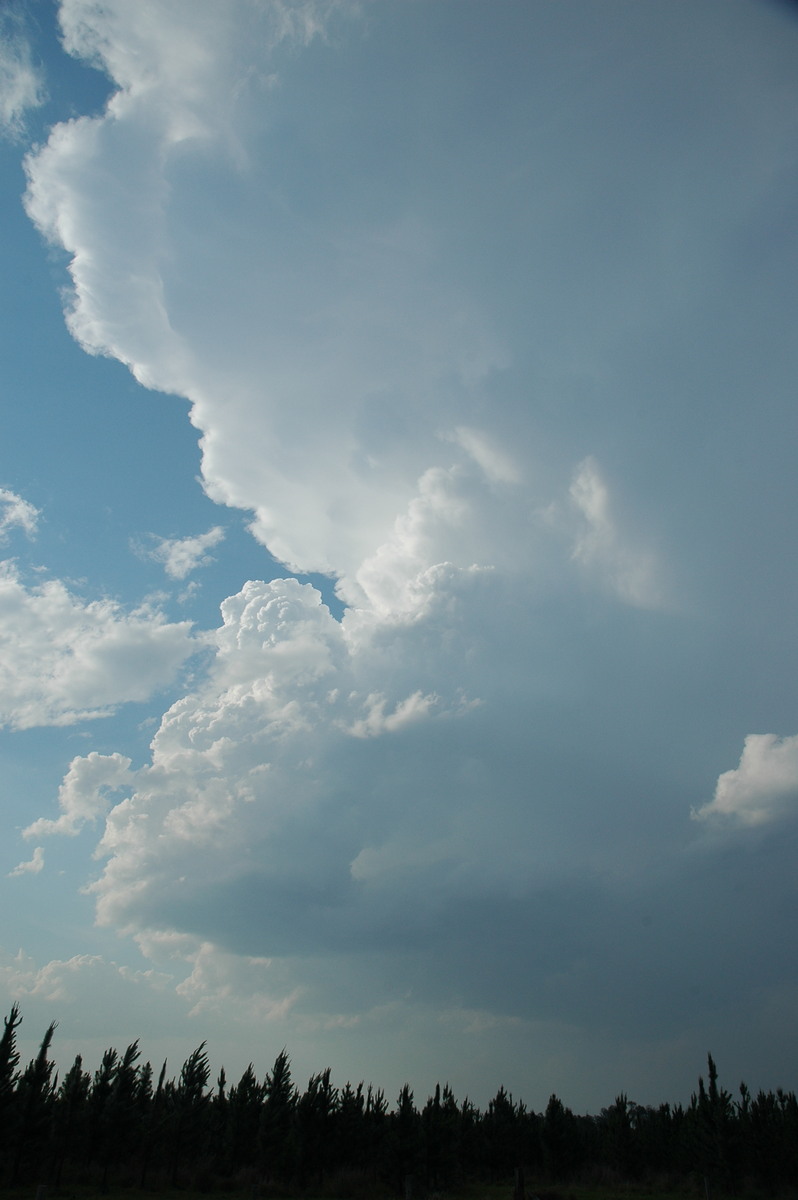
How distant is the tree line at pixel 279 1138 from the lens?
4181 cm

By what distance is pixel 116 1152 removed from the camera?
1767 inches

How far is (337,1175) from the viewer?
153 ft

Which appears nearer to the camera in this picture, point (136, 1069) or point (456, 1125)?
point (136, 1069)

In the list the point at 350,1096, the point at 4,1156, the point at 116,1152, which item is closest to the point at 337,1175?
the point at 350,1096

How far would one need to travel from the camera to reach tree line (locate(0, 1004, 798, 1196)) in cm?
4181

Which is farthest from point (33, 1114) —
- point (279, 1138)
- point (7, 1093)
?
point (279, 1138)

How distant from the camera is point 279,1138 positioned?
5009 centimetres

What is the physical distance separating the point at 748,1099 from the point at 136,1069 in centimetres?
4527

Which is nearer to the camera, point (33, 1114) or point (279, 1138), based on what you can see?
point (33, 1114)

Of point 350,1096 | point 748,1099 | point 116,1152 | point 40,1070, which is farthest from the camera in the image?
point 748,1099

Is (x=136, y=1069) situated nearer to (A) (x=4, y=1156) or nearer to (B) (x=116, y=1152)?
(B) (x=116, y=1152)

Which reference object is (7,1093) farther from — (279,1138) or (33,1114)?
(279,1138)

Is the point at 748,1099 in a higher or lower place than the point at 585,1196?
higher

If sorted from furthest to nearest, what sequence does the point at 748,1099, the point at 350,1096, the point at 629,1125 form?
the point at 629,1125, the point at 748,1099, the point at 350,1096
